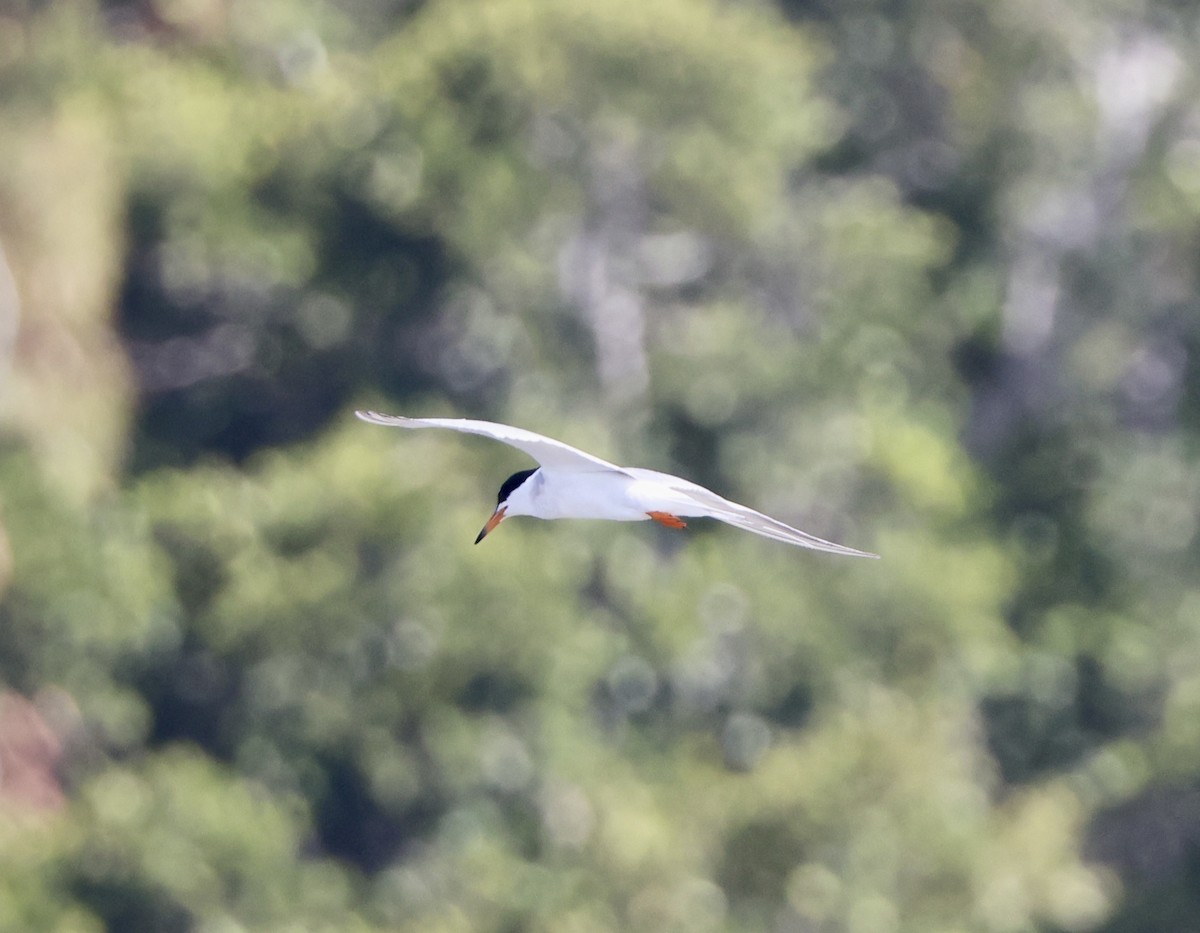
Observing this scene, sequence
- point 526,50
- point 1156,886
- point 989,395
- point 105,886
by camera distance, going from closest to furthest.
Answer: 1. point 105,886
2. point 526,50
3. point 1156,886
4. point 989,395

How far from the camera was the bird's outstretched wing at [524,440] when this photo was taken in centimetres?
618

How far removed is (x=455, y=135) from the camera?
19391 mm

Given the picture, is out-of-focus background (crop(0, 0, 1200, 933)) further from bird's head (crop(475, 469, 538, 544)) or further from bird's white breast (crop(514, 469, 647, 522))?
bird's white breast (crop(514, 469, 647, 522))

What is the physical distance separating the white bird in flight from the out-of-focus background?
31.2 feet

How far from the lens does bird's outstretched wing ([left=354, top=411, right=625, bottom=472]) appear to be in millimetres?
6184

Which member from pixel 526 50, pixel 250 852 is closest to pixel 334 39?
pixel 526 50

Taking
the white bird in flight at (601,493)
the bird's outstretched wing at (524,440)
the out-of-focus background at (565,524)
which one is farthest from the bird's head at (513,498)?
the out-of-focus background at (565,524)

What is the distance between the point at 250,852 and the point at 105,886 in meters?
1.06

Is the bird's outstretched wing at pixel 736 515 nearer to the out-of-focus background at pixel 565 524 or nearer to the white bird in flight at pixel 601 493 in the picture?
the white bird in flight at pixel 601 493

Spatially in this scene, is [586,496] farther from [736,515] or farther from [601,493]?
[736,515]

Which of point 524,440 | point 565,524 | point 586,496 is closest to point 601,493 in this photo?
point 586,496

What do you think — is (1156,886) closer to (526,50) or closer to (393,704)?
(393,704)

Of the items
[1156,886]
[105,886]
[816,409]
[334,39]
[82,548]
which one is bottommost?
[105,886]

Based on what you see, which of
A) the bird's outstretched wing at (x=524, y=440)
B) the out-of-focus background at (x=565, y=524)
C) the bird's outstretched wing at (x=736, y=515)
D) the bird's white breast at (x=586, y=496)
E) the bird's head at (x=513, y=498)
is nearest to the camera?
the bird's outstretched wing at (x=524, y=440)
